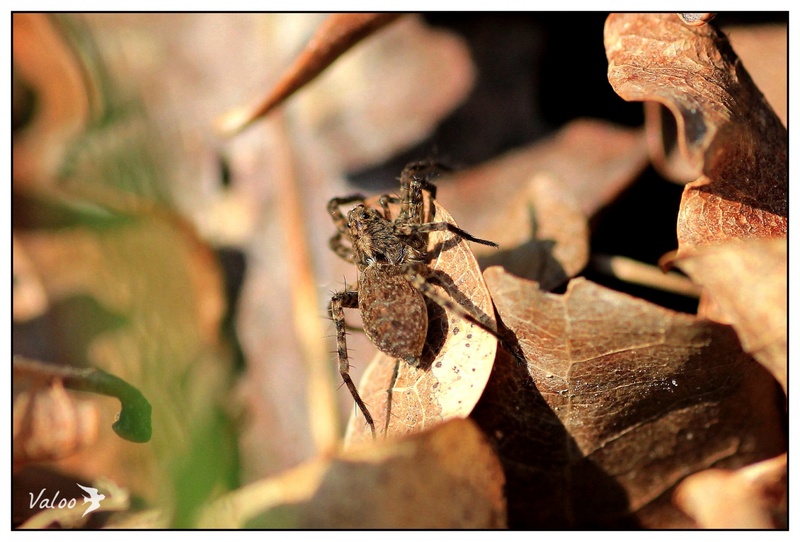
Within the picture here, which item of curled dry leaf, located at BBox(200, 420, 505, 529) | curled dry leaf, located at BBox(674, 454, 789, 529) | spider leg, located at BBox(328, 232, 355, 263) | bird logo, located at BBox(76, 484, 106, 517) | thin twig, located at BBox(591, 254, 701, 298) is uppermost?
spider leg, located at BBox(328, 232, 355, 263)

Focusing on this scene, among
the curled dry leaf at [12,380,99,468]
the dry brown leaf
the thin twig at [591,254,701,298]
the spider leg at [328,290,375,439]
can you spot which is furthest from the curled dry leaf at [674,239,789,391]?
the dry brown leaf

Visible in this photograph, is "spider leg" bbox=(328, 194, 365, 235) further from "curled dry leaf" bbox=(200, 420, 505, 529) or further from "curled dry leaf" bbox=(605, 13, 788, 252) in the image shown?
"curled dry leaf" bbox=(200, 420, 505, 529)

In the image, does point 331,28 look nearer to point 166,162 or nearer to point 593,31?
point 166,162

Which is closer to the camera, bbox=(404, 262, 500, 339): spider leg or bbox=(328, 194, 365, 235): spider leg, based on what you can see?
bbox=(404, 262, 500, 339): spider leg

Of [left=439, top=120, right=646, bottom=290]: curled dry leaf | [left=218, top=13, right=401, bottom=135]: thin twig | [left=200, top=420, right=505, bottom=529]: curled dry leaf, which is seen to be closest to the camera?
[left=200, top=420, right=505, bottom=529]: curled dry leaf

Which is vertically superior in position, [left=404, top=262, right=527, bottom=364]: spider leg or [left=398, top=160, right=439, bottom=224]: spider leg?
[left=398, top=160, right=439, bottom=224]: spider leg

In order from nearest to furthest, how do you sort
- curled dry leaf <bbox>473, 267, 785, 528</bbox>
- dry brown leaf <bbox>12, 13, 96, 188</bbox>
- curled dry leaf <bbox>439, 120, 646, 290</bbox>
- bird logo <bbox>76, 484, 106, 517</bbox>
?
curled dry leaf <bbox>473, 267, 785, 528</bbox> → bird logo <bbox>76, 484, 106, 517</bbox> → curled dry leaf <bbox>439, 120, 646, 290</bbox> → dry brown leaf <bbox>12, 13, 96, 188</bbox>

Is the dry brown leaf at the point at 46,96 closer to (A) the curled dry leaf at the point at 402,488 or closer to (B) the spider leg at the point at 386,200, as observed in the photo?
(B) the spider leg at the point at 386,200

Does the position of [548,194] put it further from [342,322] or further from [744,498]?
[744,498]
